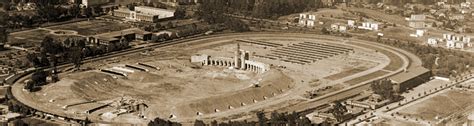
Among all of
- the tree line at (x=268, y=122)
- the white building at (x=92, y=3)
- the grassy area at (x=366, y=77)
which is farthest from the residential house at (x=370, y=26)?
the tree line at (x=268, y=122)

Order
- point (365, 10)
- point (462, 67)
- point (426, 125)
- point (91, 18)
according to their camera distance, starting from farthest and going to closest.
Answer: point (365, 10), point (91, 18), point (462, 67), point (426, 125)

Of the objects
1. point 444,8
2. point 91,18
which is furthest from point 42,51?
point 444,8

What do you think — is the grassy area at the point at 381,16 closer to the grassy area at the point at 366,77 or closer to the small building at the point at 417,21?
the small building at the point at 417,21

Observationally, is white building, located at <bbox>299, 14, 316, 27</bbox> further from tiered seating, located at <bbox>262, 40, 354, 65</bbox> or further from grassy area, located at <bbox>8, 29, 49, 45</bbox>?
grassy area, located at <bbox>8, 29, 49, 45</bbox>

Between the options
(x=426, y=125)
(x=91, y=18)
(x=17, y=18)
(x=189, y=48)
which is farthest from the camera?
(x=91, y=18)

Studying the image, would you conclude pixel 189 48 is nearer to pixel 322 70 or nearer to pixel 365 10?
pixel 322 70

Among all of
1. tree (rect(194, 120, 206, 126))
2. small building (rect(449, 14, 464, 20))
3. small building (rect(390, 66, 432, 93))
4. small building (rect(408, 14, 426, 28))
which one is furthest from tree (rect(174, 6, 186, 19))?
tree (rect(194, 120, 206, 126))

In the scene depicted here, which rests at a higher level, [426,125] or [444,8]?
[444,8]

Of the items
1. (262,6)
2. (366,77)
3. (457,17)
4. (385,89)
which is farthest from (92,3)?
(385,89)
